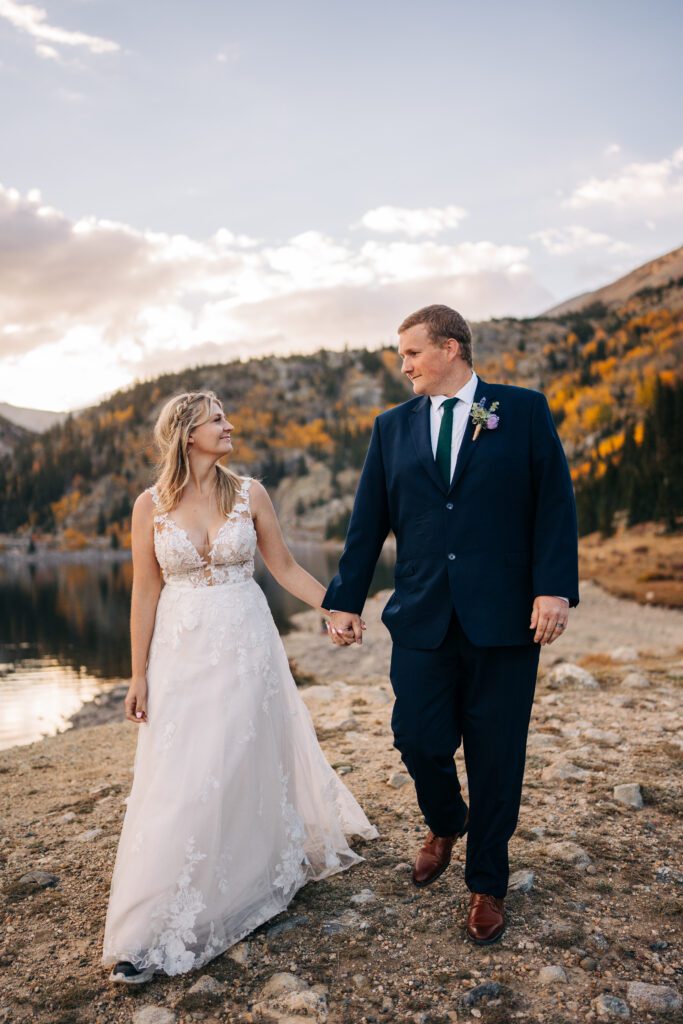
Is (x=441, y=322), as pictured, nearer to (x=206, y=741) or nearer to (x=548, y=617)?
(x=548, y=617)

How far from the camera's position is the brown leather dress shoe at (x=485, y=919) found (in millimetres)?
3691

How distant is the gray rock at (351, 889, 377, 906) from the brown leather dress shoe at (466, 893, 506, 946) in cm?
60

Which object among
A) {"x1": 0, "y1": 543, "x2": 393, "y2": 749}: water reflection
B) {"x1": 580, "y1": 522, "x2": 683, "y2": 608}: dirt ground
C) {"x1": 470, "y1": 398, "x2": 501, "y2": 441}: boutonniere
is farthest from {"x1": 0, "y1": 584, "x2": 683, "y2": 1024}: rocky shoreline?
{"x1": 580, "y1": 522, "x2": 683, "y2": 608}: dirt ground

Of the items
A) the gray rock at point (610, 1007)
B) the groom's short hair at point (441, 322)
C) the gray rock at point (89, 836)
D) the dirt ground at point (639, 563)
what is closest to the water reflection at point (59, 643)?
the gray rock at point (89, 836)

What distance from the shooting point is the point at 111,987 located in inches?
141

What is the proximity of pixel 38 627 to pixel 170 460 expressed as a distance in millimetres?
41824

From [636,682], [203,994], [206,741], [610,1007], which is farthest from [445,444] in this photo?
[636,682]

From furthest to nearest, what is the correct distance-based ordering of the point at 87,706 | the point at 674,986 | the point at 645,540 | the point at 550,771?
the point at 645,540 < the point at 87,706 < the point at 550,771 < the point at 674,986

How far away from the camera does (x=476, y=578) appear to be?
384 cm

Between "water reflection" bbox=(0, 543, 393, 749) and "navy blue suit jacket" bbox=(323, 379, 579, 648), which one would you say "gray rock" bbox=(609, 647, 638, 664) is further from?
"water reflection" bbox=(0, 543, 393, 749)

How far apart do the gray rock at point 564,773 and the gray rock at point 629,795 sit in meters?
Result: 0.38

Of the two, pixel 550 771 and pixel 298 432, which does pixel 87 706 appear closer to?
pixel 550 771

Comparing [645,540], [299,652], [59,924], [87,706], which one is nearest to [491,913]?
[59,924]

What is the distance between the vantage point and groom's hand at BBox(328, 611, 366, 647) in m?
4.28
